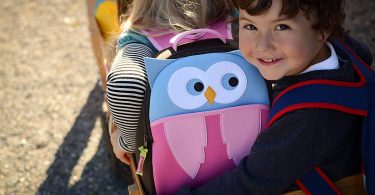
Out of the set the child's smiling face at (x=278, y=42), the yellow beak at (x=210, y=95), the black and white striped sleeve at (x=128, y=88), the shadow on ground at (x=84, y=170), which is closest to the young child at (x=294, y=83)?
the child's smiling face at (x=278, y=42)

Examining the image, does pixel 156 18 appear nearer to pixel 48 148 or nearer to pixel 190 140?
pixel 190 140

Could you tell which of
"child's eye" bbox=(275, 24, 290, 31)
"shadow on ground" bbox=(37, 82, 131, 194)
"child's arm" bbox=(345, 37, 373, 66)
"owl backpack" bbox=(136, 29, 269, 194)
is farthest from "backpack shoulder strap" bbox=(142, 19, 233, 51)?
"shadow on ground" bbox=(37, 82, 131, 194)

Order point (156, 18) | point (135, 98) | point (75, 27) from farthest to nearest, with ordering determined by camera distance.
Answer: point (75, 27), point (156, 18), point (135, 98)

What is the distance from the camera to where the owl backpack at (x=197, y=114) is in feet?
4.94

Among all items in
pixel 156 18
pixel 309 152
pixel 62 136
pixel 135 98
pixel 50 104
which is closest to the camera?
pixel 309 152

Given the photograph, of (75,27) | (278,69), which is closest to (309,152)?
(278,69)

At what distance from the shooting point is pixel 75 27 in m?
4.23

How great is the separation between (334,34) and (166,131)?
0.66 meters

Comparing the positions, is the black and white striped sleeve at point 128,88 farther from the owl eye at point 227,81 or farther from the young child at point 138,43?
the owl eye at point 227,81

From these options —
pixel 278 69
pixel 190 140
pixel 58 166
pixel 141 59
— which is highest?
Answer: pixel 278 69

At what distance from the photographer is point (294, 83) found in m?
1.44

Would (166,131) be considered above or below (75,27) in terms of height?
above

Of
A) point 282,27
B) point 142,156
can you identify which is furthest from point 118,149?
point 282,27

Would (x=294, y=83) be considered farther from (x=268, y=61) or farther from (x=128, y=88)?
(x=128, y=88)
